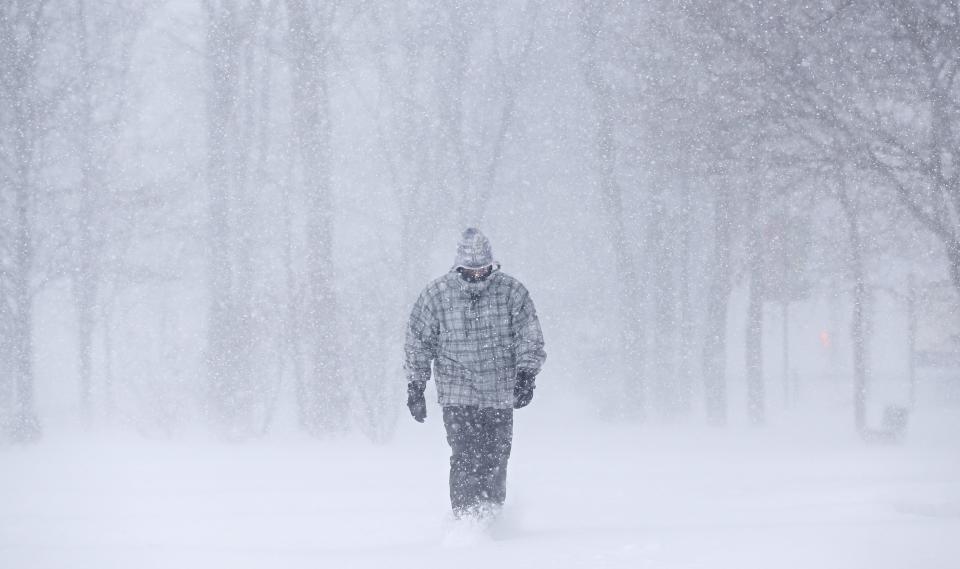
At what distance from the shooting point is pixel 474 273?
5324mm

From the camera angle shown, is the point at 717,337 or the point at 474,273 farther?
the point at 717,337

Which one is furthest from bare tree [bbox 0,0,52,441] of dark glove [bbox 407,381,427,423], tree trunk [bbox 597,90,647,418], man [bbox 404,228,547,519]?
man [bbox 404,228,547,519]

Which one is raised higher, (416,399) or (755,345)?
(416,399)

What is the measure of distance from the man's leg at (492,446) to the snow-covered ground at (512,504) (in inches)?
11.5

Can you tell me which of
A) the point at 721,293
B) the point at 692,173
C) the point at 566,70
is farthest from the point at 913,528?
the point at 566,70

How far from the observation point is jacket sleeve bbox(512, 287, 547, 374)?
537 cm

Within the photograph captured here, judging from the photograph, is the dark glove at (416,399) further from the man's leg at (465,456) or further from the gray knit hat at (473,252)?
the gray knit hat at (473,252)

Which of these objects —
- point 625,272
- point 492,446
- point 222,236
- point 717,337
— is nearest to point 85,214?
point 222,236

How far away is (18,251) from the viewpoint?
1558 cm

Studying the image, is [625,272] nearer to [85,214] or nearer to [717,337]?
[717,337]

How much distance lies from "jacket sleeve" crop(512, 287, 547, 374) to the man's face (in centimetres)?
24

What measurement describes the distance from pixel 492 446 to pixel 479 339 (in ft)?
2.10

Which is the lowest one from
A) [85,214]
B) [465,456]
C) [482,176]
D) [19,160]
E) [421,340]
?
[465,456]

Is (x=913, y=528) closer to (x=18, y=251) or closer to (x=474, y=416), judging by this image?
(x=474, y=416)
